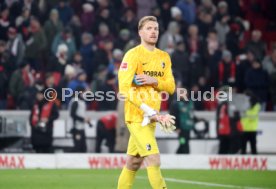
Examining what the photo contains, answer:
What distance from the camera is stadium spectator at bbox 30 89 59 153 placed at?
72.0 feet

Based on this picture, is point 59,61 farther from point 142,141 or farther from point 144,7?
point 142,141

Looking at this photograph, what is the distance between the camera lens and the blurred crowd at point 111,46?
938 inches

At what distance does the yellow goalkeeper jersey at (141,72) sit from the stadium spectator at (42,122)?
1061cm

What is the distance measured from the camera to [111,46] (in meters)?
24.8

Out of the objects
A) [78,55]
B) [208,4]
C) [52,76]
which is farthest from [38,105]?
[208,4]

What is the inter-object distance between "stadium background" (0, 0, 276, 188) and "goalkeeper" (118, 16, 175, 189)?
884 centimetres

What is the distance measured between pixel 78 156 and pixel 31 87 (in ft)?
10.3

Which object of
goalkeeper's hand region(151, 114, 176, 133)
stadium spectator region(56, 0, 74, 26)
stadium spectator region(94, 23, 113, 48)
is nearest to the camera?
goalkeeper's hand region(151, 114, 176, 133)

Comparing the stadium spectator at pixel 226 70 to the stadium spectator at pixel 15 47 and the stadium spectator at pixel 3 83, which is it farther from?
the stadium spectator at pixel 3 83

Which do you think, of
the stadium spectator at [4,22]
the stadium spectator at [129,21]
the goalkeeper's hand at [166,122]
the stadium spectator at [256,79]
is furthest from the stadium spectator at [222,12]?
the goalkeeper's hand at [166,122]

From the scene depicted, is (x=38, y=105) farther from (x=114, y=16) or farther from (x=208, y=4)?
(x=208, y=4)

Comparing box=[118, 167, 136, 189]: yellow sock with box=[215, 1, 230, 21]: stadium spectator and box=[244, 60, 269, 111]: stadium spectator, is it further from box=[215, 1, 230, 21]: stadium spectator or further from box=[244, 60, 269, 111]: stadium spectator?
box=[215, 1, 230, 21]: stadium spectator

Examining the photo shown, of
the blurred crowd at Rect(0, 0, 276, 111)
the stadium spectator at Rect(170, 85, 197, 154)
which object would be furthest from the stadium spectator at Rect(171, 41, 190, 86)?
the stadium spectator at Rect(170, 85, 197, 154)

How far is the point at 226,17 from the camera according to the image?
26469 mm
